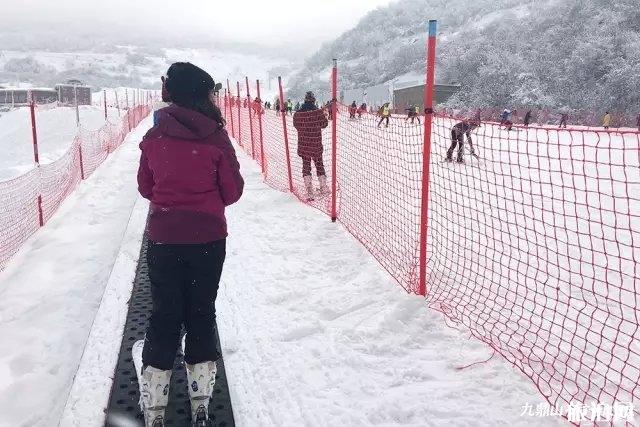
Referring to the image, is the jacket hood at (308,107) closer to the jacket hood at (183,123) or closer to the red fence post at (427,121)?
the red fence post at (427,121)

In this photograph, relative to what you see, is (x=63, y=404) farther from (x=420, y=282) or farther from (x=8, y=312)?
(x=420, y=282)

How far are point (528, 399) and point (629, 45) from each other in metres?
55.4

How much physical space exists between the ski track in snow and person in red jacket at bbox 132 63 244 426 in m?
0.53

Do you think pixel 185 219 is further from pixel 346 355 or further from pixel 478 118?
pixel 478 118

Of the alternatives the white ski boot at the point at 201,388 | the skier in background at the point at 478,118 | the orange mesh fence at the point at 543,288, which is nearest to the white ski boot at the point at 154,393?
the white ski boot at the point at 201,388

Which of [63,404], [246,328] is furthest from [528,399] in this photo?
[63,404]

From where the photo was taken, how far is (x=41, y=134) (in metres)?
Answer: 36.8

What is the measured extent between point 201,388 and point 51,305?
233 cm

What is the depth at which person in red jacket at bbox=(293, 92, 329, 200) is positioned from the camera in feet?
25.5

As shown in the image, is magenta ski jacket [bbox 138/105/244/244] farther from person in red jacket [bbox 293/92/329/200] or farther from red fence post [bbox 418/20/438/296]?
person in red jacket [bbox 293/92/329/200]

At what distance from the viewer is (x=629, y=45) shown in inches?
1852

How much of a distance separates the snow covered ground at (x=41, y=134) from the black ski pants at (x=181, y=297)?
70.1 feet

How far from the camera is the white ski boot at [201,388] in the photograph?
8.28 feet

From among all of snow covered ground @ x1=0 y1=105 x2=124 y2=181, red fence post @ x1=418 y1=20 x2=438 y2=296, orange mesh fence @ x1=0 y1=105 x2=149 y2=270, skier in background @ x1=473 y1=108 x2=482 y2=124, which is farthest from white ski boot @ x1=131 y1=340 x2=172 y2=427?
snow covered ground @ x1=0 y1=105 x2=124 y2=181
